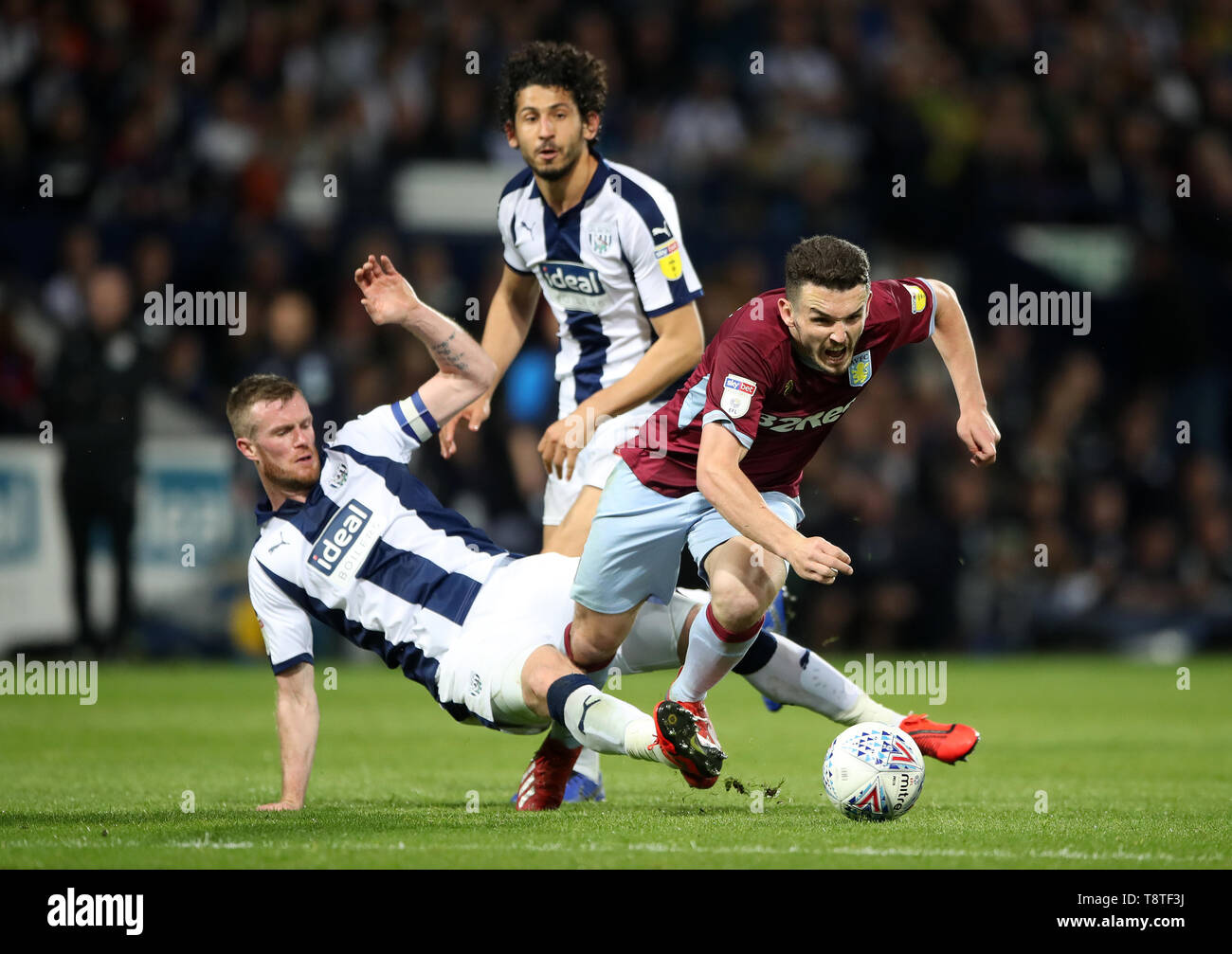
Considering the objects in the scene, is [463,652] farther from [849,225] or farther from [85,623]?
[849,225]

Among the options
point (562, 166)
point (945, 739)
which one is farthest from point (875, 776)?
point (562, 166)

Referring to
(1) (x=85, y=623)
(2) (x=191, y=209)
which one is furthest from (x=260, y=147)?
(1) (x=85, y=623)

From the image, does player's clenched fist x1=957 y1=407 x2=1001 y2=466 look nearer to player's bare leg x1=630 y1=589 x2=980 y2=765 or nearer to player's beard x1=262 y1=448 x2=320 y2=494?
player's bare leg x1=630 y1=589 x2=980 y2=765

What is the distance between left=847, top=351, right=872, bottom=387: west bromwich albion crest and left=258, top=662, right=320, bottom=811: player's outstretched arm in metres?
2.23

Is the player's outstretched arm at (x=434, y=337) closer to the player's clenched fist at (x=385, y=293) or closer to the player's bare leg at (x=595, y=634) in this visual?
the player's clenched fist at (x=385, y=293)

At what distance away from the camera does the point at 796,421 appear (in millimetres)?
6117

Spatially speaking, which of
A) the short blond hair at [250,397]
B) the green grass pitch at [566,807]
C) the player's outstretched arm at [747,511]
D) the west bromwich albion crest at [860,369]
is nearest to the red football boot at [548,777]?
the green grass pitch at [566,807]

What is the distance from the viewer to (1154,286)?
15453mm

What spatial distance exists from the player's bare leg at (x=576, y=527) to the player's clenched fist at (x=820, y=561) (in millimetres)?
1792

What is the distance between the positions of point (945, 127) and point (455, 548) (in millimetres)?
11144

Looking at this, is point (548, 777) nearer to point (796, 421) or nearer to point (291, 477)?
point (291, 477)

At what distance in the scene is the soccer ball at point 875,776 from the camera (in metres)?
5.63

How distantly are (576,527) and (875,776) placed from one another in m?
1.89

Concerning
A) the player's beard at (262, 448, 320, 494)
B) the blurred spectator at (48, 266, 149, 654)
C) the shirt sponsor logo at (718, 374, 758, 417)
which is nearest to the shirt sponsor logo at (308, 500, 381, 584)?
the player's beard at (262, 448, 320, 494)
